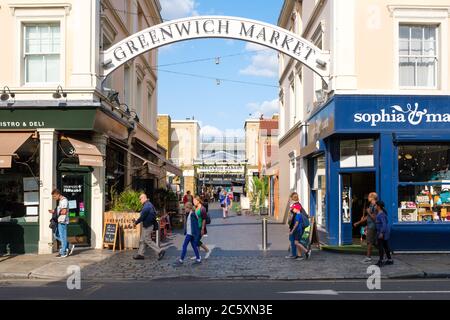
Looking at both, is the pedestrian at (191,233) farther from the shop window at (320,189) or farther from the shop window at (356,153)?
the shop window at (320,189)

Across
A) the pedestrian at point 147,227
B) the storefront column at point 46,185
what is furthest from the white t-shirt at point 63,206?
the pedestrian at point 147,227

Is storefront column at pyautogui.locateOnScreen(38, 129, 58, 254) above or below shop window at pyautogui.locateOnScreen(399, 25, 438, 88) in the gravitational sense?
below

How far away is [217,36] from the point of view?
1677 centimetres

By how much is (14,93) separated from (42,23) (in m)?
2.31

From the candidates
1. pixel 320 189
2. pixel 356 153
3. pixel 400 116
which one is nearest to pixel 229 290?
pixel 356 153

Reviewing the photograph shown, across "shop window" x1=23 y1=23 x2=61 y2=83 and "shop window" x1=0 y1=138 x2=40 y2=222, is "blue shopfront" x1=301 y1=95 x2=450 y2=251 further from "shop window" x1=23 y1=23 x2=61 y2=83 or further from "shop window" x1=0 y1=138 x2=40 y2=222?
"shop window" x1=0 y1=138 x2=40 y2=222

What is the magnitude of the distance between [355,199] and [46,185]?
401 inches

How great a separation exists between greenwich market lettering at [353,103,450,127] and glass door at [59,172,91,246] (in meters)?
8.24

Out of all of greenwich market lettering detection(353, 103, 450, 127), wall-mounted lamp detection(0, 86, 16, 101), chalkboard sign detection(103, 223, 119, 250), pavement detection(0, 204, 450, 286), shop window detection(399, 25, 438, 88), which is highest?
shop window detection(399, 25, 438, 88)

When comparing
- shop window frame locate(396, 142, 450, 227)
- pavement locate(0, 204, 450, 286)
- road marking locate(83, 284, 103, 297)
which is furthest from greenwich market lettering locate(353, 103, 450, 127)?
road marking locate(83, 284, 103, 297)

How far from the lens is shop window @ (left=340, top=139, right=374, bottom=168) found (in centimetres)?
1574

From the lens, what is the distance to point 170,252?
16.1 m

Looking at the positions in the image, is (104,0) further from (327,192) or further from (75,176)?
(327,192)
